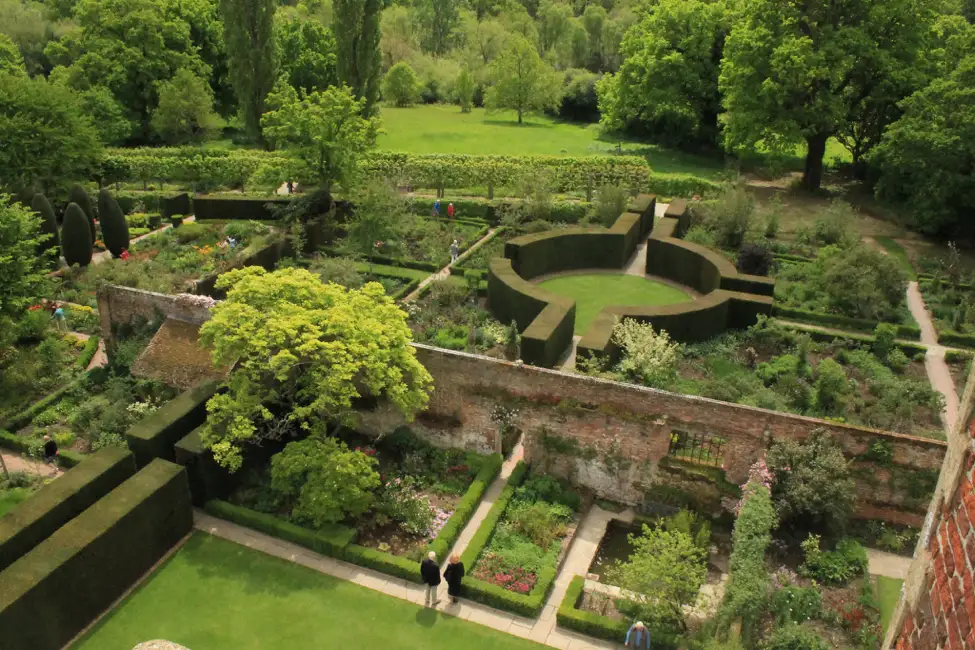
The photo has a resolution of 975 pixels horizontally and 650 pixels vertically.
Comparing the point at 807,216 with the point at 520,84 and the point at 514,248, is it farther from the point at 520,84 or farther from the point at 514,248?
the point at 520,84

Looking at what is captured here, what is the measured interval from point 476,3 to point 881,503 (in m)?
105

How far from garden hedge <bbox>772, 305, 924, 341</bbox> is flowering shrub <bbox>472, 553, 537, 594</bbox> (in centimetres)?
1690

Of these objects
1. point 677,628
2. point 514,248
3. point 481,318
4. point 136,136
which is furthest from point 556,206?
point 136,136

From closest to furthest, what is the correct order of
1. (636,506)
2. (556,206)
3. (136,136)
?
(636,506)
(556,206)
(136,136)

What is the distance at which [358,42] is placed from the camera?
4981cm

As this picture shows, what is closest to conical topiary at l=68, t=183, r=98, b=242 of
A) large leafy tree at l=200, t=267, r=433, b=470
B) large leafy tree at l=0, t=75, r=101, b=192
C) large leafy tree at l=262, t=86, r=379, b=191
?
large leafy tree at l=0, t=75, r=101, b=192

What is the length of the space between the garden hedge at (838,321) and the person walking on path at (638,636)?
1733 centimetres

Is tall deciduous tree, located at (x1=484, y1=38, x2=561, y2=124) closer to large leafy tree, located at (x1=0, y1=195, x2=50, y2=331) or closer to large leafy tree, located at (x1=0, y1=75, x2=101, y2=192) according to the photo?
large leafy tree, located at (x1=0, y1=75, x2=101, y2=192)

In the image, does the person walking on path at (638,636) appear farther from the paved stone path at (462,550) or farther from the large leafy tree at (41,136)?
the large leafy tree at (41,136)

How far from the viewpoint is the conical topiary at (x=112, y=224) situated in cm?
3444

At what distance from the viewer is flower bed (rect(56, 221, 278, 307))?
29663 mm

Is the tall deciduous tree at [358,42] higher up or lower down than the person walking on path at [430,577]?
higher up

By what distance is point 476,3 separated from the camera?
364ft

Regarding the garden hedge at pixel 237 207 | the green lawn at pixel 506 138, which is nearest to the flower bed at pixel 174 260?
the garden hedge at pixel 237 207
